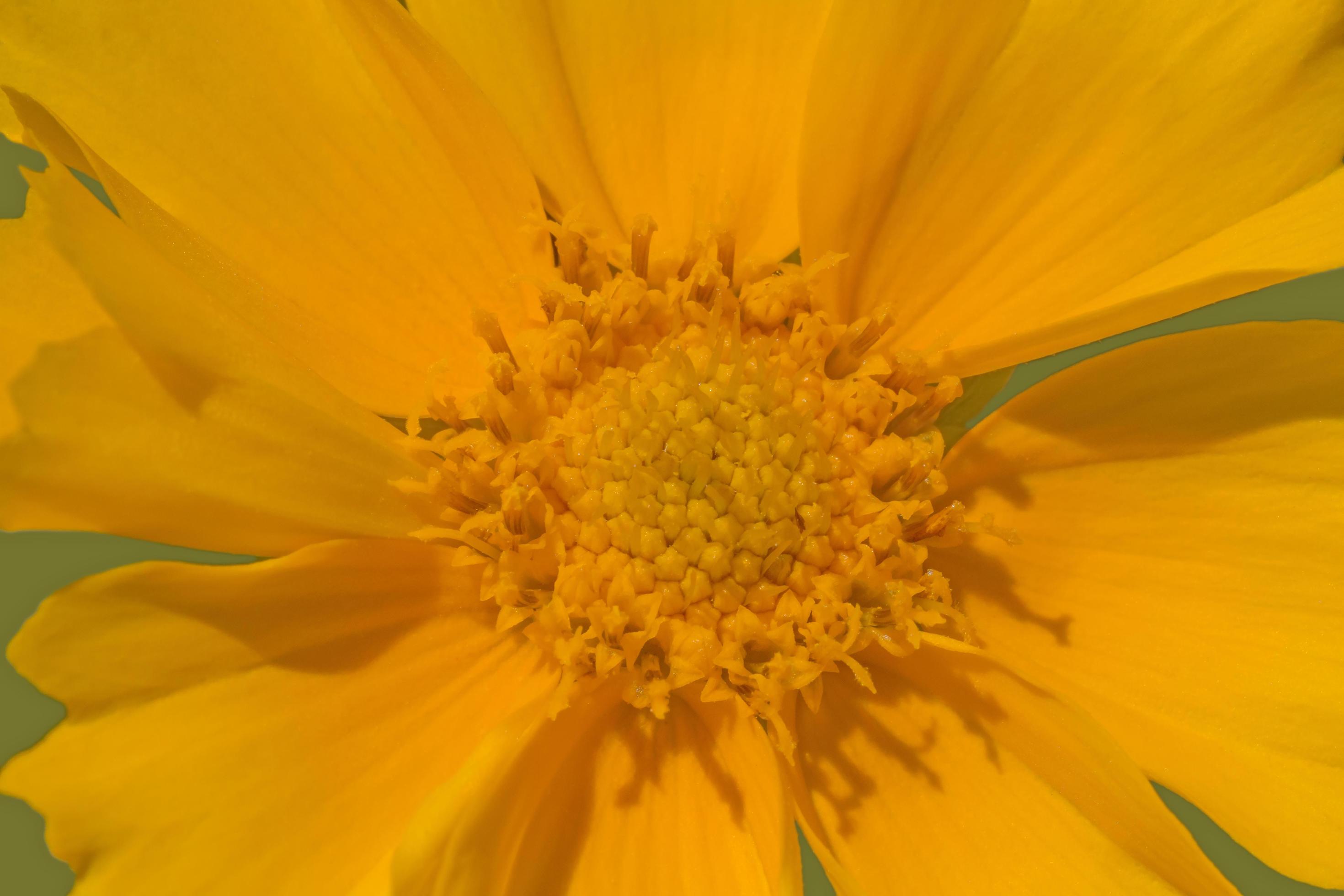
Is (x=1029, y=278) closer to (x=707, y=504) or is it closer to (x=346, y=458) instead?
(x=707, y=504)

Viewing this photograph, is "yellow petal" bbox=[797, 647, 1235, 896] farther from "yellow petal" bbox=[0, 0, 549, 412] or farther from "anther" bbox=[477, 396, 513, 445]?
"yellow petal" bbox=[0, 0, 549, 412]

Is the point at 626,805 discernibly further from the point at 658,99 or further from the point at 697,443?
the point at 658,99

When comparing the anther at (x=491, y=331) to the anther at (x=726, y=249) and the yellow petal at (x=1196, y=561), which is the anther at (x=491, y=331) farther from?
the yellow petal at (x=1196, y=561)

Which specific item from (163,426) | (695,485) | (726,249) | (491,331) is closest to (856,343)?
(726,249)

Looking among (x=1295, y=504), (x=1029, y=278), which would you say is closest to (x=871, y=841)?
(x=1295, y=504)

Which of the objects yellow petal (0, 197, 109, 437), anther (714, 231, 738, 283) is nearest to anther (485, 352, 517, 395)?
anther (714, 231, 738, 283)

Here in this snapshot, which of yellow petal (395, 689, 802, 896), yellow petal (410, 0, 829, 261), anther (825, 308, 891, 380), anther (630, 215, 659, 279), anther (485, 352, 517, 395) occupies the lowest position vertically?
yellow petal (395, 689, 802, 896)
